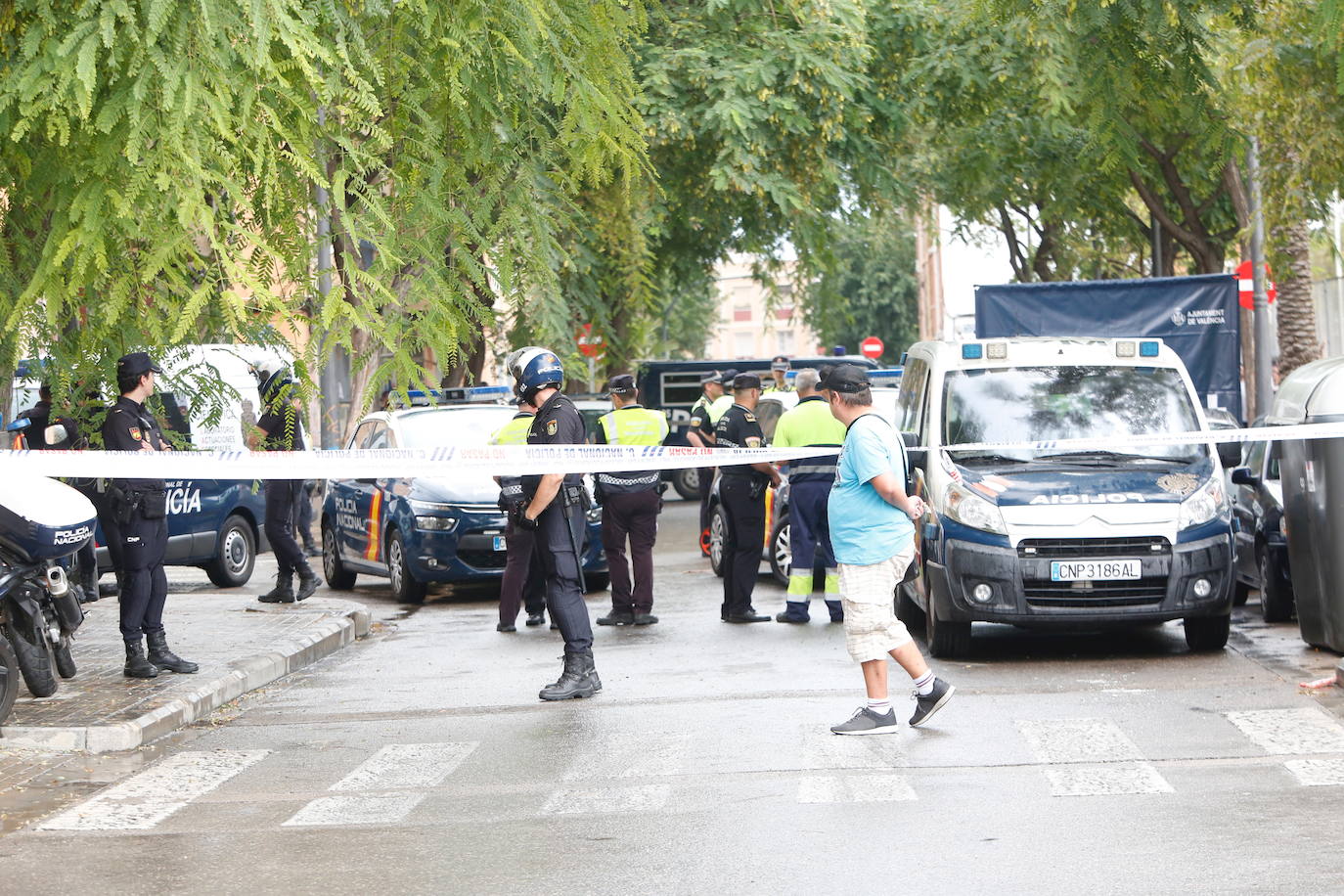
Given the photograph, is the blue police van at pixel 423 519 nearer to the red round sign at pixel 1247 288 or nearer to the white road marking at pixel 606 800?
the white road marking at pixel 606 800

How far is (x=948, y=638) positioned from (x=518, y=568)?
3411 mm

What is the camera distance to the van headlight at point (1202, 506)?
409 inches

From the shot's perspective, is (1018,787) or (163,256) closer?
(1018,787)

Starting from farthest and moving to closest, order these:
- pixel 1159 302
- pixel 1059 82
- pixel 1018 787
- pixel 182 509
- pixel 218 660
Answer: pixel 1159 302 < pixel 1059 82 < pixel 182 509 < pixel 218 660 < pixel 1018 787

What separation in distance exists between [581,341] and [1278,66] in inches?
592

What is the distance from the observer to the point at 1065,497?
1033cm

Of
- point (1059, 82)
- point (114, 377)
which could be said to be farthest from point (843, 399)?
point (1059, 82)

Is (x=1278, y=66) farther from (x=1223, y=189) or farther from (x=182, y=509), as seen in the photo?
(x=1223, y=189)

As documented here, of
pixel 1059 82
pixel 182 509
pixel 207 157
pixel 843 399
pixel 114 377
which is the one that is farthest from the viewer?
pixel 1059 82

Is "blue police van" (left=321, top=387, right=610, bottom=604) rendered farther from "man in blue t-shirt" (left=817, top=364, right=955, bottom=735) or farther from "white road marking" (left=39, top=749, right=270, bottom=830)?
"man in blue t-shirt" (left=817, top=364, right=955, bottom=735)

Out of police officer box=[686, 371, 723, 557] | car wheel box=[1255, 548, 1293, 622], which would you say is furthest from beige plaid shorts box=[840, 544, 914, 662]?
police officer box=[686, 371, 723, 557]

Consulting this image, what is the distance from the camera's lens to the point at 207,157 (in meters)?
7.55

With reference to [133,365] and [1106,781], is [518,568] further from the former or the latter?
[1106,781]

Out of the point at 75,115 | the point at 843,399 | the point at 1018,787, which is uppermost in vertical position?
the point at 75,115
